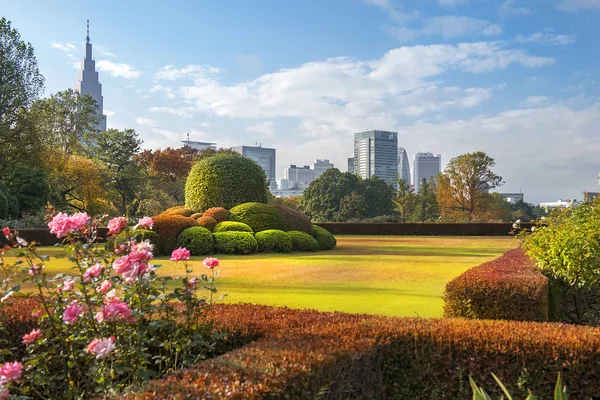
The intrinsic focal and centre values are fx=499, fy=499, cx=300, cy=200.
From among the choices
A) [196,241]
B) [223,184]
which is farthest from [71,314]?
[223,184]

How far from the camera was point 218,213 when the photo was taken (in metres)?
16.6

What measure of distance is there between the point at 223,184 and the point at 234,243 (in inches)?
152

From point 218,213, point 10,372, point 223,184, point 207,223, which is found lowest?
point 10,372

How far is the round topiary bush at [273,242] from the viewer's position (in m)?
15.2

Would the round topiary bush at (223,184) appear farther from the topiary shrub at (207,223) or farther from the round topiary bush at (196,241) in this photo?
the round topiary bush at (196,241)

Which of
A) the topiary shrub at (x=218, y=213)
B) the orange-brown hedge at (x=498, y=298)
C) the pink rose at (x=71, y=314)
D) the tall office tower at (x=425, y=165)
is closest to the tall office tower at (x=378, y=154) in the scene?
the tall office tower at (x=425, y=165)

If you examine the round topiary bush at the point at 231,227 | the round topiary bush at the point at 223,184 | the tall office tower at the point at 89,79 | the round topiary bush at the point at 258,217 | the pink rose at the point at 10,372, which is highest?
the tall office tower at the point at 89,79

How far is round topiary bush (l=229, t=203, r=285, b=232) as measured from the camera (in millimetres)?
16422

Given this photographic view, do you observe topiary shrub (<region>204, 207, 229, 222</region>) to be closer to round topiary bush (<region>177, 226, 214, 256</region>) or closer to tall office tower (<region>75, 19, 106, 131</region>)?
round topiary bush (<region>177, 226, 214, 256</region>)

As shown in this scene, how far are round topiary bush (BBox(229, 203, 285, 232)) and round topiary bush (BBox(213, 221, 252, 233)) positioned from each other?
634 millimetres

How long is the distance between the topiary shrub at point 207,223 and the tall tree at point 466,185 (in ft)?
85.3

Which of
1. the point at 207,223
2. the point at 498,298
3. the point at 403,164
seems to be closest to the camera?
the point at 498,298

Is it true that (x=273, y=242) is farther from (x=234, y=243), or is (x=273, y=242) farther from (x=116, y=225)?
(x=116, y=225)

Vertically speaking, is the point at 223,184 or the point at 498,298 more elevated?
the point at 223,184
